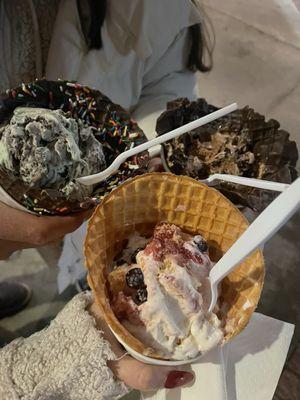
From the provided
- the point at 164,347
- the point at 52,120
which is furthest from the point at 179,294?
the point at 52,120

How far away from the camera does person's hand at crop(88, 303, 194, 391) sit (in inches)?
29.7

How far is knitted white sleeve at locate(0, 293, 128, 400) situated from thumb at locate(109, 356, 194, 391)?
2 cm

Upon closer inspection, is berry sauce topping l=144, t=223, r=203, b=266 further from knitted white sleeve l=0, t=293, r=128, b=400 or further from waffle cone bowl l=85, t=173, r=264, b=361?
knitted white sleeve l=0, t=293, r=128, b=400

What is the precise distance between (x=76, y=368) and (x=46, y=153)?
359 mm

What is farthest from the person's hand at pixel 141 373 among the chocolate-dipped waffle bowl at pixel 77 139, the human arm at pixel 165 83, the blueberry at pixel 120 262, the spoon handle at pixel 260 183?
the human arm at pixel 165 83

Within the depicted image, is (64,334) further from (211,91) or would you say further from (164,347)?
(211,91)

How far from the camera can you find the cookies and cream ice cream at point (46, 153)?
0.81 meters

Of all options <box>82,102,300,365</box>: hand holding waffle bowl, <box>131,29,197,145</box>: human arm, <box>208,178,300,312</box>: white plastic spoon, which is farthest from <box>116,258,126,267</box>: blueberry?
<box>131,29,197,145</box>: human arm

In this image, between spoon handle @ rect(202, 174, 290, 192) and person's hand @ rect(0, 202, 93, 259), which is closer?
spoon handle @ rect(202, 174, 290, 192)

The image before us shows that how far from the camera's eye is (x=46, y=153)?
81 cm

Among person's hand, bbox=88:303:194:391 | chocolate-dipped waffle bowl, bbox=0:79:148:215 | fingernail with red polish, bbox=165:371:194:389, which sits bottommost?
fingernail with red polish, bbox=165:371:194:389

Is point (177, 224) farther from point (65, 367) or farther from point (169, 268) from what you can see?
point (65, 367)

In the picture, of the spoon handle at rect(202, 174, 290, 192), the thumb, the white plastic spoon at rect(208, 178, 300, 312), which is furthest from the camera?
the thumb

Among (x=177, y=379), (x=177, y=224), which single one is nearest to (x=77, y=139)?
(x=177, y=224)
